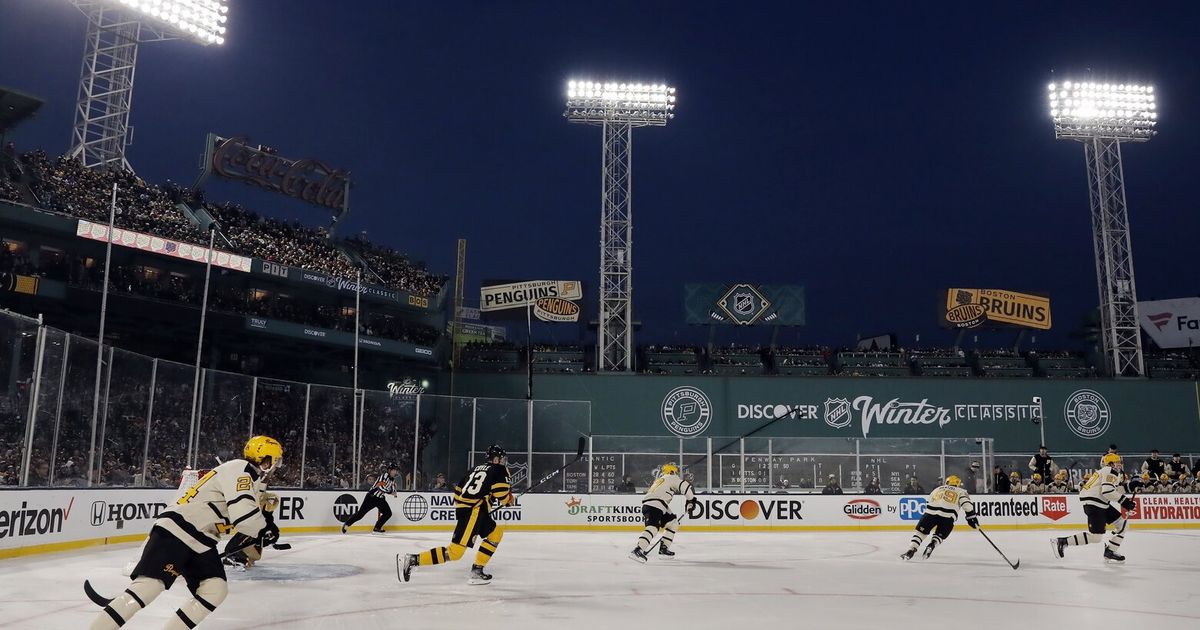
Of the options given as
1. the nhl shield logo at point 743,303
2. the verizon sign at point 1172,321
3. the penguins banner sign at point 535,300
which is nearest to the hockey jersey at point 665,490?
the nhl shield logo at point 743,303

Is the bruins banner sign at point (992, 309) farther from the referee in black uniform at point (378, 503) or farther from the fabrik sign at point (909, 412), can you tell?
the referee in black uniform at point (378, 503)

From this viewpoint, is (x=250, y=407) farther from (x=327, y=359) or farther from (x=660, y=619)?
(x=327, y=359)

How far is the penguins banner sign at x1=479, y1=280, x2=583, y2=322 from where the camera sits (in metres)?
44.8

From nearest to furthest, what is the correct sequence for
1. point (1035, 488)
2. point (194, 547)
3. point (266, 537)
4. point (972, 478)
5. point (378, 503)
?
point (194, 547)
point (266, 537)
point (378, 503)
point (1035, 488)
point (972, 478)

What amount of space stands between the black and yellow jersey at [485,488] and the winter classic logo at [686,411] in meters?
26.9

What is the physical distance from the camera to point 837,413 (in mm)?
39094

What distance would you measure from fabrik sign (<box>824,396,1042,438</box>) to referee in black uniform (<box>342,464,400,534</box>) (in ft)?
78.0

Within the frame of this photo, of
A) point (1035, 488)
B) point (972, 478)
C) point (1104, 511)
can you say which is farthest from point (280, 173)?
point (1104, 511)

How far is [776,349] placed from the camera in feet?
141

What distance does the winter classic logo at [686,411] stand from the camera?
126 ft

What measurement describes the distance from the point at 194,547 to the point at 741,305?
3855cm

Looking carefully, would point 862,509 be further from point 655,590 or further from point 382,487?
point 655,590

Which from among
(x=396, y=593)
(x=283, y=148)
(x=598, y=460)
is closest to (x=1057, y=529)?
(x=598, y=460)

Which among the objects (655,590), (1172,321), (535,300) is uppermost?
(535,300)
